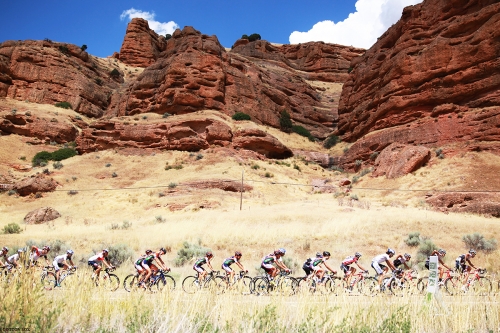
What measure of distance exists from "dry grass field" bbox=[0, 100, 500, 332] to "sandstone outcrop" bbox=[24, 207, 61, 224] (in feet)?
2.67

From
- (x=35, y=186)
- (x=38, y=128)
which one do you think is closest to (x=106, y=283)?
(x=35, y=186)

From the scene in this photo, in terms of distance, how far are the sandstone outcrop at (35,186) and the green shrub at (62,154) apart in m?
11.6

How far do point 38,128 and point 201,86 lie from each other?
24.1 m

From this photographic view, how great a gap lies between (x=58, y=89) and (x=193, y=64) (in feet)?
88.9

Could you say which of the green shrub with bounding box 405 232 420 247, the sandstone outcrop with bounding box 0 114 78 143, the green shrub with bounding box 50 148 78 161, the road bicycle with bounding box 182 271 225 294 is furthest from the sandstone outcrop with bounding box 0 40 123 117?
the green shrub with bounding box 405 232 420 247

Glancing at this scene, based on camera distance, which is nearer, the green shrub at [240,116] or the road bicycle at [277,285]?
the road bicycle at [277,285]

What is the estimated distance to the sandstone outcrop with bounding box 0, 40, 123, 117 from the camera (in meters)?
56.4

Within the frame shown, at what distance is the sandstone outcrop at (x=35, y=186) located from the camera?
31.8 meters

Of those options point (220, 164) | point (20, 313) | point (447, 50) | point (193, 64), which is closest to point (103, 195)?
point (220, 164)

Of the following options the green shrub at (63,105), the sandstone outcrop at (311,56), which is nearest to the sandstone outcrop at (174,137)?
the green shrub at (63,105)

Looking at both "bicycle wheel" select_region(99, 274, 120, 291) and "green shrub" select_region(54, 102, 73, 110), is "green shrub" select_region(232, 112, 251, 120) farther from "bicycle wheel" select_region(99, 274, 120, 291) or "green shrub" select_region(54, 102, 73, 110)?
"bicycle wheel" select_region(99, 274, 120, 291)

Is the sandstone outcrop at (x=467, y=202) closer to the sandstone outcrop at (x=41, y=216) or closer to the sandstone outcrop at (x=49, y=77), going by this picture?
the sandstone outcrop at (x=41, y=216)

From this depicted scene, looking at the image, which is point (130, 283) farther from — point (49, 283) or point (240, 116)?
point (240, 116)

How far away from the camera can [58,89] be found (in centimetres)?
5981
